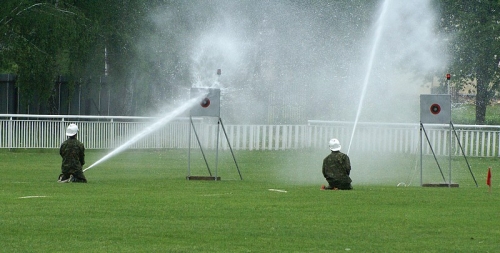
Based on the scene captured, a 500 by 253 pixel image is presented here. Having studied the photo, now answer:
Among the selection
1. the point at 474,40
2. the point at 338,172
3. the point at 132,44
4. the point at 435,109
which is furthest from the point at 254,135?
the point at 338,172

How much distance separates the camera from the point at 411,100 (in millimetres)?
63312

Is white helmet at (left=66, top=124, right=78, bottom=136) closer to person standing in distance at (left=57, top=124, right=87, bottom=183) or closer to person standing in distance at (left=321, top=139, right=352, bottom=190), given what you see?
person standing in distance at (left=57, top=124, right=87, bottom=183)

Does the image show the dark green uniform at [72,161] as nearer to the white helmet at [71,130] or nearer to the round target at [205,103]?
the white helmet at [71,130]

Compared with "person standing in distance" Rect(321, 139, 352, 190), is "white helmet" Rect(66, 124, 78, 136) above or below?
above

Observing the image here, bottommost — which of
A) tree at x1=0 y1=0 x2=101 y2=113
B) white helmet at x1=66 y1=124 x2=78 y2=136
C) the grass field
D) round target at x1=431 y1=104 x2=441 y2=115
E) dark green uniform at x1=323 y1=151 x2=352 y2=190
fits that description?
the grass field

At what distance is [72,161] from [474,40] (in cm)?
2900

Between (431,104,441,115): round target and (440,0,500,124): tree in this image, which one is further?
(440,0,500,124): tree

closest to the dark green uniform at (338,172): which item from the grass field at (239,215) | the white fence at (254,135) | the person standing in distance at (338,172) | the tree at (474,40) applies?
the person standing in distance at (338,172)

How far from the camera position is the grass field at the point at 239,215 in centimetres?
1280

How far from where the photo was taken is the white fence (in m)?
36.8

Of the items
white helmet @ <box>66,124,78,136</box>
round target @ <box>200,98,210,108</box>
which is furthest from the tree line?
white helmet @ <box>66,124,78,136</box>

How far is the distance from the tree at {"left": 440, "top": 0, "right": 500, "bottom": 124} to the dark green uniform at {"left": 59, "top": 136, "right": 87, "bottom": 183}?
92.3 feet

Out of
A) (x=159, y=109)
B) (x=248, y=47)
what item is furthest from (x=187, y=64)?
(x=248, y=47)

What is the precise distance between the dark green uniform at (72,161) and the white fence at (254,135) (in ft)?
41.6
